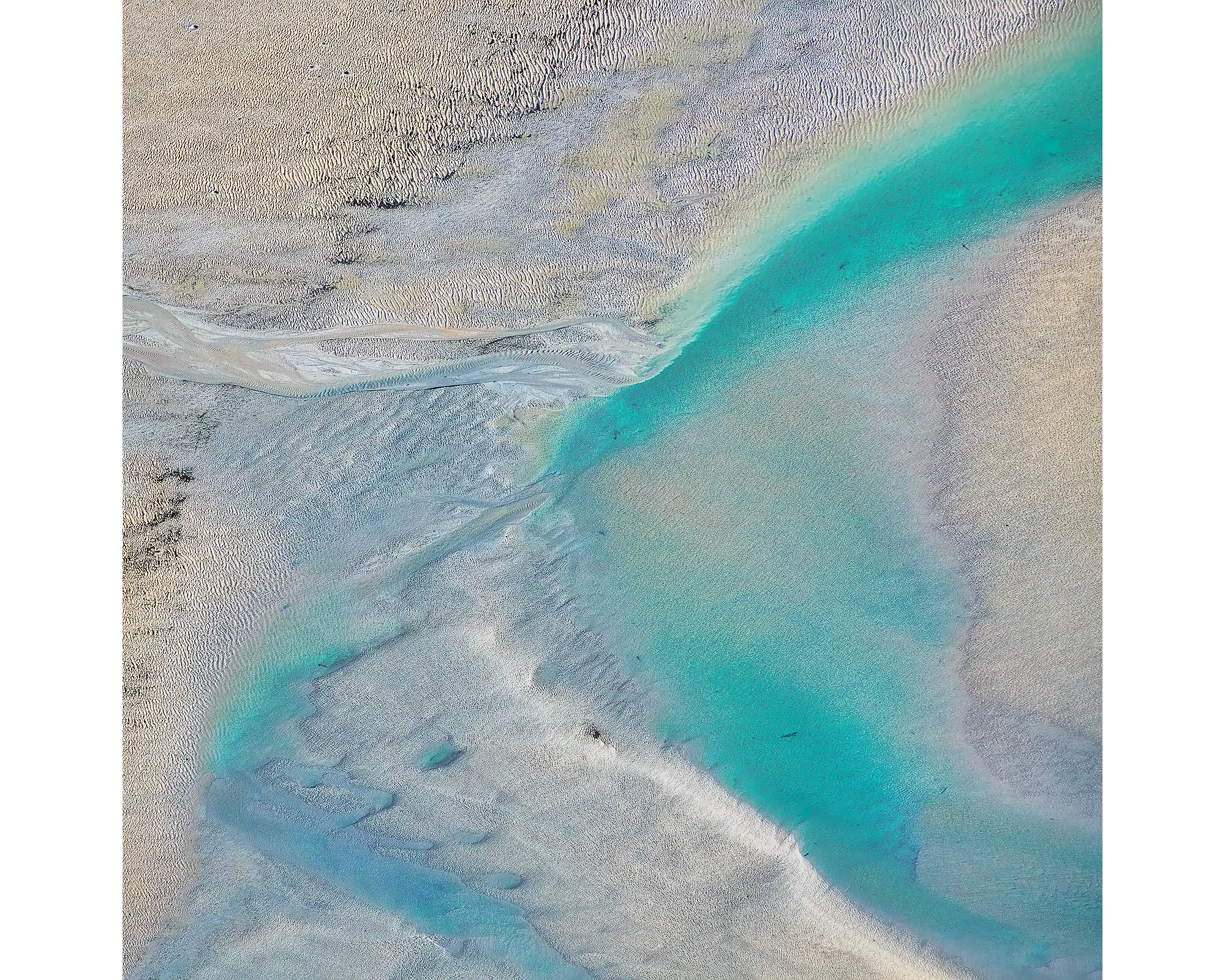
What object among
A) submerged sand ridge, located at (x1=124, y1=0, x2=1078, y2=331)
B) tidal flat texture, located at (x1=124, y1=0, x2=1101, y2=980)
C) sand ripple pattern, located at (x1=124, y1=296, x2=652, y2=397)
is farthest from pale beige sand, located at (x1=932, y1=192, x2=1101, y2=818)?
sand ripple pattern, located at (x1=124, y1=296, x2=652, y2=397)

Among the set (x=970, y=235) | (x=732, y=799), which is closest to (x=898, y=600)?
(x=732, y=799)

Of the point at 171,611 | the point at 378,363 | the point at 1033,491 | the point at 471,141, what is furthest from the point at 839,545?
the point at 171,611

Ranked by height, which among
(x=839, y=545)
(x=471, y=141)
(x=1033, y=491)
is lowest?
(x=839, y=545)

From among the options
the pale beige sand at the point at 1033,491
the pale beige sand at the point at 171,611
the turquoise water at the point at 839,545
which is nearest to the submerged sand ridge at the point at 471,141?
the turquoise water at the point at 839,545

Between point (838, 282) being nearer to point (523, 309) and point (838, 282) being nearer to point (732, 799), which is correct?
point (523, 309)

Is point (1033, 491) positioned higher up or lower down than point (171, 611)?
higher up

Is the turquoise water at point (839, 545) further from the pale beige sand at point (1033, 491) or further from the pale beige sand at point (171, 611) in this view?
the pale beige sand at point (171, 611)

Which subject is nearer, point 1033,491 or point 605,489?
point 1033,491

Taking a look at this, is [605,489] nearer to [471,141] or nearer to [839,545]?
[839,545]
